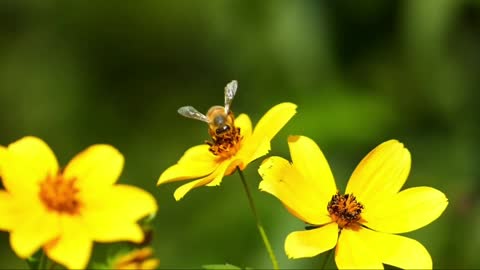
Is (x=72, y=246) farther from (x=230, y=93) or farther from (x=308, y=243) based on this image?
(x=230, y=93)

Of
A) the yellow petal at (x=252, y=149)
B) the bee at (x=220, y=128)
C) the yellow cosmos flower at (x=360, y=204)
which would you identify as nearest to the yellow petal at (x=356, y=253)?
the yellow cosmos flower at (x=360, y=204)

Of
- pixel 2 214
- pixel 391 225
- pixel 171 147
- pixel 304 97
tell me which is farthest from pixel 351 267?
pixel 171 147

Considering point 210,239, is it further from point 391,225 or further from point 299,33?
point 391,225

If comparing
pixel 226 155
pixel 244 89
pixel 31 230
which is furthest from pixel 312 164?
pixel 244 89

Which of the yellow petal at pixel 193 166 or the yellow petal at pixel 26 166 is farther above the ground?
the yellow petal at pixel 26 166

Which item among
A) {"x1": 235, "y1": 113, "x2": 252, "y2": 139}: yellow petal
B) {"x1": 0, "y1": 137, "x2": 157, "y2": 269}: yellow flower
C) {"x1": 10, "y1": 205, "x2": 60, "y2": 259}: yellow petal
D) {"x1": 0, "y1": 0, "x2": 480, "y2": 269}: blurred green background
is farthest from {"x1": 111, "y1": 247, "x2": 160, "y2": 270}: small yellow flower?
{"x1": 0, "y1": 0, "x2": 480, "y2": 269}: blurred green background

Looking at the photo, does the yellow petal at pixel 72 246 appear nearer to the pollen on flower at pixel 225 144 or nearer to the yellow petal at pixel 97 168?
the yellow petal at pixel 97 168

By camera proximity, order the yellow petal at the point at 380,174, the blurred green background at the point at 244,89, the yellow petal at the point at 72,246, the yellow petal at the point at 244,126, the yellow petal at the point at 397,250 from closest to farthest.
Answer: the yellow petal at the point at 72,246 → the yellow petal at the point at 397,250 → the yellow petal at the point at 380,174 → the yellow petal at the point at 244,126 → the blurred green background at the point at 244,89
